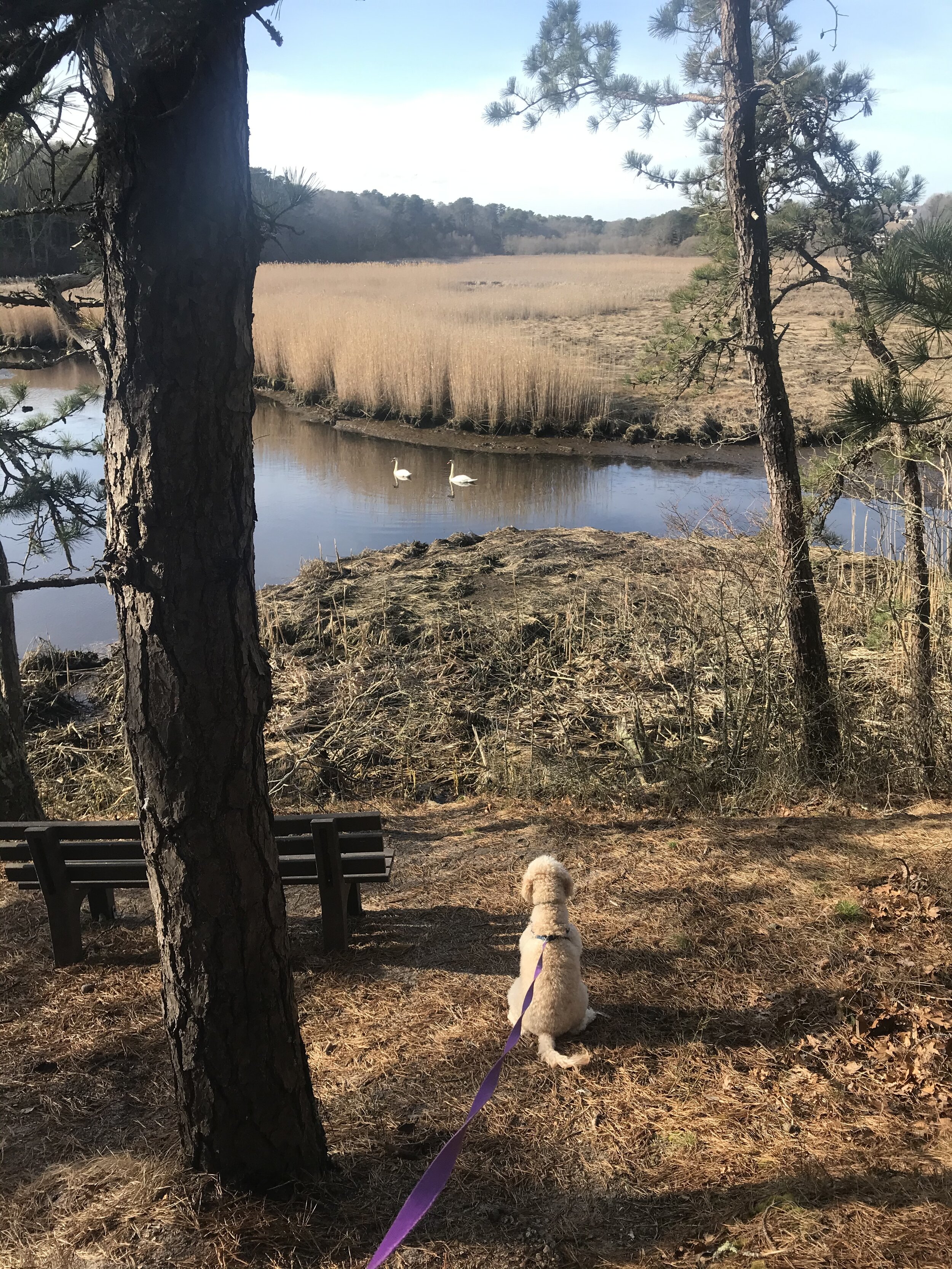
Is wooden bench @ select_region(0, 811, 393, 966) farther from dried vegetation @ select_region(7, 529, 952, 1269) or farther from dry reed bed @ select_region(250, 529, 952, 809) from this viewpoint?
dry reed bed @ select_region(250, 529, 952, 809)

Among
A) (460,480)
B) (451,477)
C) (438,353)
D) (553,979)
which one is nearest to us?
(553,979)

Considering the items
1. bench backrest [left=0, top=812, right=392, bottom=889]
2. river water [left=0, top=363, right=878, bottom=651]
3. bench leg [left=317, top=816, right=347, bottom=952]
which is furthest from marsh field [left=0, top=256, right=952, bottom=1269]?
river water [left=0, top=363, right=878, bottom=651]

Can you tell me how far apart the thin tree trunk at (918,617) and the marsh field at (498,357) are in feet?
24.0

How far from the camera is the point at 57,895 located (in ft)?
12.6

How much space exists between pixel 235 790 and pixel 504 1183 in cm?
137

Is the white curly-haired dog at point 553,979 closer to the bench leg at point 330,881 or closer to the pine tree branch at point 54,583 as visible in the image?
the bench leg at point 330,881

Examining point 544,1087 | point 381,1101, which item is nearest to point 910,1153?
→ point 544,1087

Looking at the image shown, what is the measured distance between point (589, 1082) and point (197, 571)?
6.87 feet

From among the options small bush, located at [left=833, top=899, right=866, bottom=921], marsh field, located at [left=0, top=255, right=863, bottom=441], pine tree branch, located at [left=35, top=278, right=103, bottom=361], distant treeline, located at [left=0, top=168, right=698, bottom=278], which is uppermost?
distant treeline, located at [left=0, top=168, right=698, bottom=278]

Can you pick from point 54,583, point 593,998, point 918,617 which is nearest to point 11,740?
point 54,583

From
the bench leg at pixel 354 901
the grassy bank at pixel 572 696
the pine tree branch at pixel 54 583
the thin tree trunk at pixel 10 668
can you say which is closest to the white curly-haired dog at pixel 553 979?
the bench leg at pixel 354 901

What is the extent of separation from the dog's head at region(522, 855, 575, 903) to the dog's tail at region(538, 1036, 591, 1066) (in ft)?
1.50

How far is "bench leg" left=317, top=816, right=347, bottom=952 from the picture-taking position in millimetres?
3846

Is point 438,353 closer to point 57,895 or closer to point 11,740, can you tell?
point 11,740
